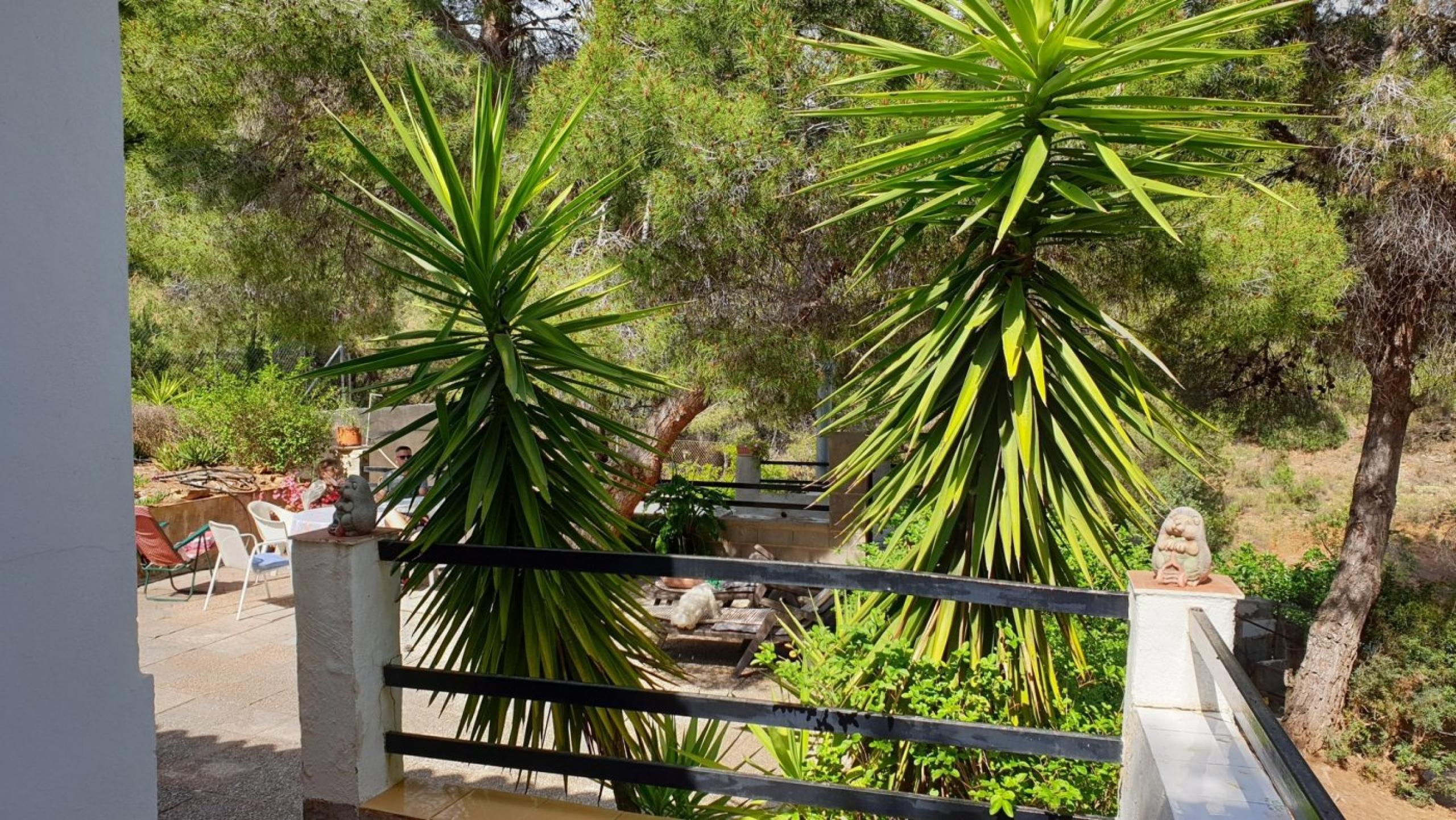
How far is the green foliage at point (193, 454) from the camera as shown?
12.7 meters

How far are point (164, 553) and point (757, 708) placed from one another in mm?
8052

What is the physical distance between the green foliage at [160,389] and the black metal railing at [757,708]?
13383 mm

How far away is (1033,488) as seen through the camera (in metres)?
3.01

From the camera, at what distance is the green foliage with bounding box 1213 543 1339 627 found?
10.7 metres

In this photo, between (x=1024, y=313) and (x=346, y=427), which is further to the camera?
(x=346, y=427)

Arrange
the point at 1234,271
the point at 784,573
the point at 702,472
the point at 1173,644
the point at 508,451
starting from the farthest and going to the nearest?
the point at 702,472 → the point at 1234,271 → the point at 508,451 → the point at 784,573 → the point at 1173,644

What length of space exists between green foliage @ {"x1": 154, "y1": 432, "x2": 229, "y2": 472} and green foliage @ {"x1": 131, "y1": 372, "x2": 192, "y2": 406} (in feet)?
4.96

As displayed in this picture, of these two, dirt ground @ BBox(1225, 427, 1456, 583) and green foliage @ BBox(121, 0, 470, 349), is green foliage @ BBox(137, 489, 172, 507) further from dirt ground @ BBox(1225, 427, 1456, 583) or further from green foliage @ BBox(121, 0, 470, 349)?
dirt ground @ BBox(1225, 427, 1456, 583)

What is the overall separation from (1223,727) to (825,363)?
513 centimetres

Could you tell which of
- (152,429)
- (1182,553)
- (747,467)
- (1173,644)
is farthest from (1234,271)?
(152,429)

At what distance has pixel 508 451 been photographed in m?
3.30

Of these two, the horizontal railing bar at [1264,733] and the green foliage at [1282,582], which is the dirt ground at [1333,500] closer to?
the green foliage at [1282,582]

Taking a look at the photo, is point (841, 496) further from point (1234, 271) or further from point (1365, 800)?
point (1365, 800)

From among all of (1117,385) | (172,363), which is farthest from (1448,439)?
(172,363)
